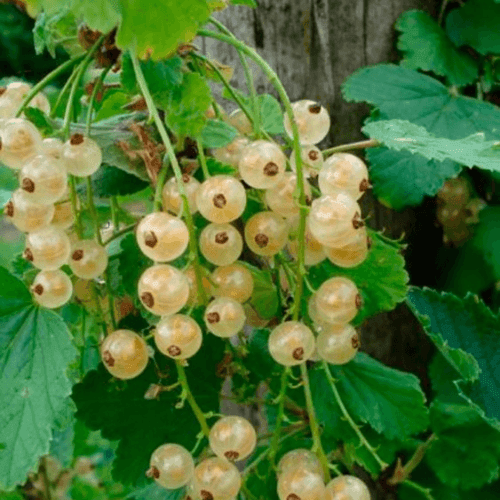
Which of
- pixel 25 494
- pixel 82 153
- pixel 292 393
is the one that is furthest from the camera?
pixel 25 494

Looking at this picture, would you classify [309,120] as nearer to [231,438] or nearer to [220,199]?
[220,199]

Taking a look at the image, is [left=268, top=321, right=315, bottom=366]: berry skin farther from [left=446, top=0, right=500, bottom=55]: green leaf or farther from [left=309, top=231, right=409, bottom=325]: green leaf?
[left=446, top=0, right=500, bottom=55]: green leaf

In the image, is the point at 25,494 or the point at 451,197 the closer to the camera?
the point at 451,197

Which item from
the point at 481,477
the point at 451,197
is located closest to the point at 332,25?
the point at 451,197

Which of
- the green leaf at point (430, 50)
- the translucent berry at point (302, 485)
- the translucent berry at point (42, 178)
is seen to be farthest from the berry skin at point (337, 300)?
the green leaf at point (430, 50)

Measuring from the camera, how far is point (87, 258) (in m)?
0.74

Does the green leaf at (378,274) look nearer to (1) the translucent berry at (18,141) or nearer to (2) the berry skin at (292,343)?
(2) the berry skin at (292,343)

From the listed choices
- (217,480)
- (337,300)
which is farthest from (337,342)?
(217,480)

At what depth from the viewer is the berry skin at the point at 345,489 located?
27.5 inches

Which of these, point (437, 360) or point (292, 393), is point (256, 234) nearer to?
point (292, 393)

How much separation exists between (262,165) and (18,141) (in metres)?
0.20

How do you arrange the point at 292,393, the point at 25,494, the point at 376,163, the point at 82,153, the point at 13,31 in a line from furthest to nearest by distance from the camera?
1. the point at 13,31
2. the point at 25,494
3. the point at 376,163
4. the point at 292,393
5. the point at 82,153

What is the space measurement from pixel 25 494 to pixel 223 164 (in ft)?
3.63

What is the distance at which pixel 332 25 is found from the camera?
1.12 metres
